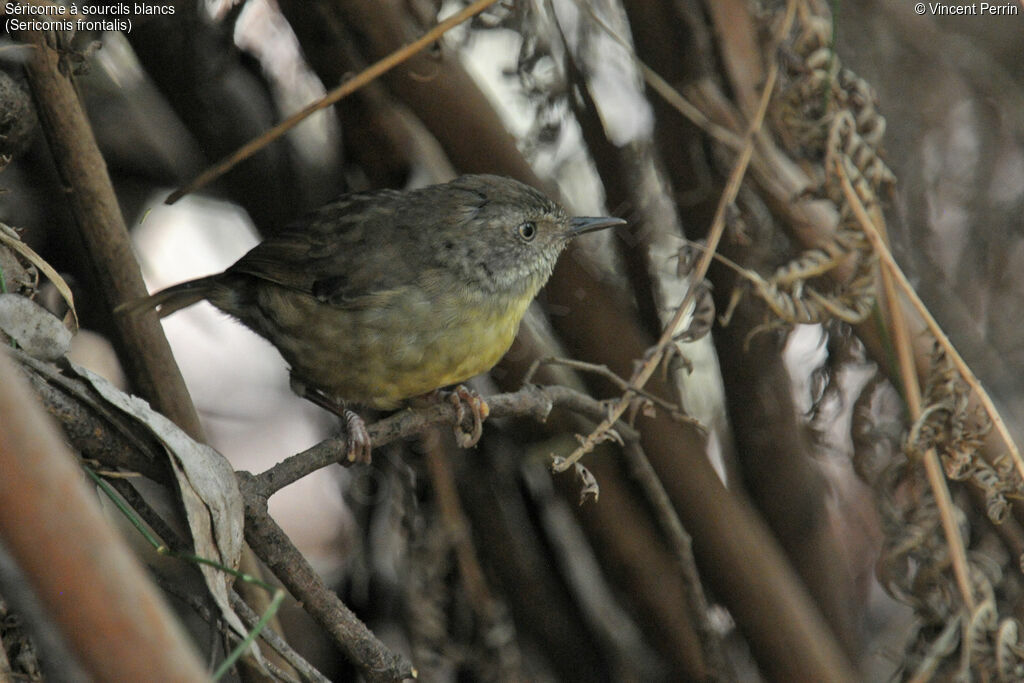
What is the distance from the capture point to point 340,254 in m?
2.62

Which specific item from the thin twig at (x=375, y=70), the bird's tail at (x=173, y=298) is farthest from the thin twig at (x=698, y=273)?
the bird's tail at (x=173, y=298)

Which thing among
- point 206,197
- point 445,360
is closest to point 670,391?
point 445,360

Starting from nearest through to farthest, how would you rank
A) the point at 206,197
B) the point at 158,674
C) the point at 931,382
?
the point at 158,674 → the point at 931,382 → the point at 206,197

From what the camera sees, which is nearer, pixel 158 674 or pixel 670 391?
pixel 158 674

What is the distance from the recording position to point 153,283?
10.0ft

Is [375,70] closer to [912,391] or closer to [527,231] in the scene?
[527,231]

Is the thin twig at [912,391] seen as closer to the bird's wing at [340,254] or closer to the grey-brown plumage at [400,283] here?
the grey-brown plumage at [400,283]

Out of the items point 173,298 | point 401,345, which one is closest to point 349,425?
point 401,345

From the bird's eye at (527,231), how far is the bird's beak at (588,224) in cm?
10

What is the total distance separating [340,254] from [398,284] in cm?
21

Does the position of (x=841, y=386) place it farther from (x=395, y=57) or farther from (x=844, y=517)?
(x=395, y=57)

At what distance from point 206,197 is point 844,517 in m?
2.33

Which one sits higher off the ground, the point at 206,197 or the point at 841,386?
the point at 206,197

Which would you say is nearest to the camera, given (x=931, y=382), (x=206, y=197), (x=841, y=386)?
(x=931, y=382)
